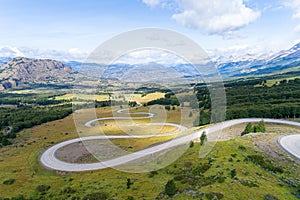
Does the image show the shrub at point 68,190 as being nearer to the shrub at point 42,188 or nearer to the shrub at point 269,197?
the shrub at point 42,188

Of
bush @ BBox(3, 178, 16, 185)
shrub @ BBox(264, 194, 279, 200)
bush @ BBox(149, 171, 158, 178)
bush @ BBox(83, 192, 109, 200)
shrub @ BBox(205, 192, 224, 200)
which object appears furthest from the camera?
bush @ BBox(3, 178, 16, 185)

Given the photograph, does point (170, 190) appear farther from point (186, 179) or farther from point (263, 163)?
point (263, 163)

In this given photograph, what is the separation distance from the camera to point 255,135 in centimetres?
6369

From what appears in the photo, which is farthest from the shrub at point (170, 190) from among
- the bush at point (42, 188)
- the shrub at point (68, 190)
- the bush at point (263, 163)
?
the bush at point (42, 188)

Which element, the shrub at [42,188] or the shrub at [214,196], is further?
the shrub at [42,188]

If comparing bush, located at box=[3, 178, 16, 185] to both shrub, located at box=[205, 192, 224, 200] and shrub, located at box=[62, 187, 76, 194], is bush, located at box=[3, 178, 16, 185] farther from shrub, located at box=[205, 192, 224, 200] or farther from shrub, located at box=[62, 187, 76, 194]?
shrub, located at box=[205, 192, 224, 200]

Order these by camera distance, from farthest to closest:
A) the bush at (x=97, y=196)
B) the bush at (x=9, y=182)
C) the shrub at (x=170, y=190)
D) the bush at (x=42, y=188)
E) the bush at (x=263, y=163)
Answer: the bush at (x=9, y=182) < the bush at (x=42, y=188) < the bush at (x=263, y=163) < the bush at (x=97, y=196) < the shrub at (x=170, y=190)

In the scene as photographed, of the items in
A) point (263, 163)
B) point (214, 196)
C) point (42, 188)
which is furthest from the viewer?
point (42, 188)

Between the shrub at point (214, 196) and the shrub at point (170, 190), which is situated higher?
the shrub at point (214, 196)

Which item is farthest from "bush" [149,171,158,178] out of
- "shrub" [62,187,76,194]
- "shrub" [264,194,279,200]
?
"shrub" [264,194,279,200]

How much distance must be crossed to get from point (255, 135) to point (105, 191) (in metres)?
43.2

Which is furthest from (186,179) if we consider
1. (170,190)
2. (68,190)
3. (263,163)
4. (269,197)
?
(68,190)

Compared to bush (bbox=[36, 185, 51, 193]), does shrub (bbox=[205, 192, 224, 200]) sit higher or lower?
higher

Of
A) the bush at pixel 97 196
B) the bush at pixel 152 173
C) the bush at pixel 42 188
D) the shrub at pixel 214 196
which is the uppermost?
the shrub at pixel 214 196
